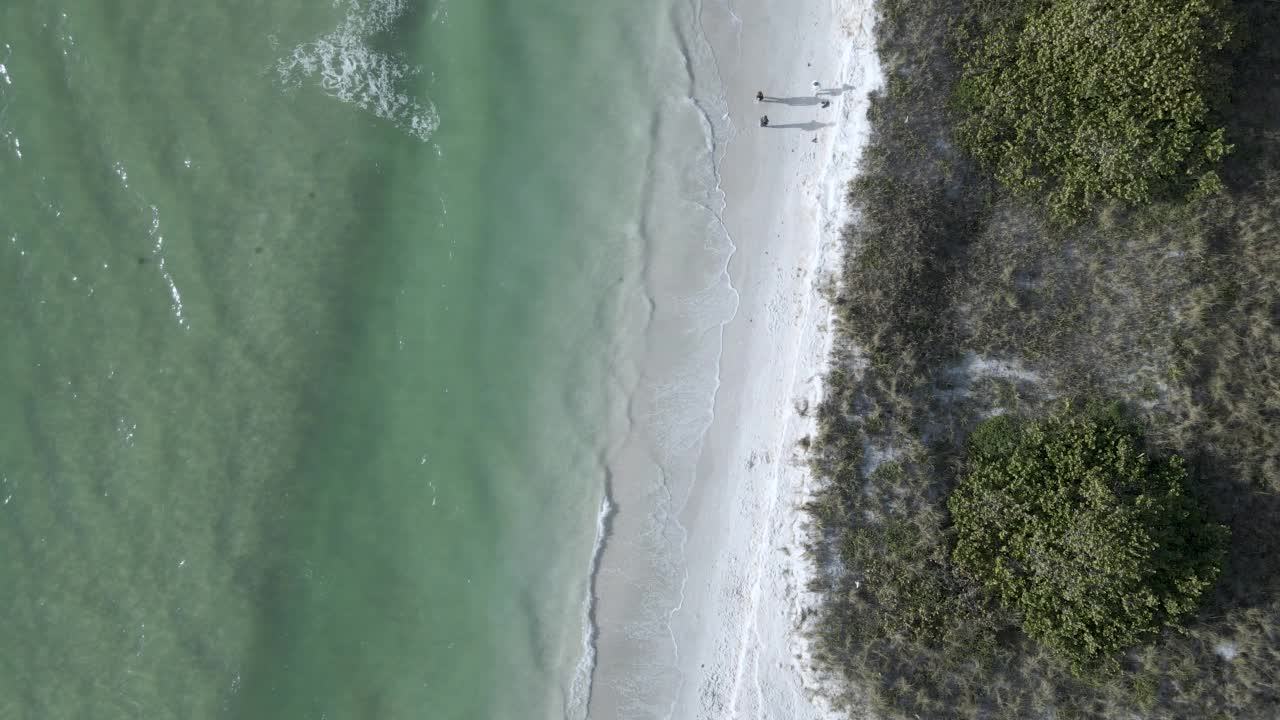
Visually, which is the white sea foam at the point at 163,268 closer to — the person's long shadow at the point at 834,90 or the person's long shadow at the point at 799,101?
the person's long shadow at the point at 799,101

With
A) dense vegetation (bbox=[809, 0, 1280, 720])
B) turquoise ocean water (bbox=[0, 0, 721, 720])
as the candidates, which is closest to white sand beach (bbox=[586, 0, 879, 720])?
dense vegetation (bbox=[809, 0, 1280, 720])

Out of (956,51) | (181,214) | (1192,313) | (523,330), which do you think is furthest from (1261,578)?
(181,214)

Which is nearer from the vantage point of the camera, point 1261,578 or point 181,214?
point 1261,578

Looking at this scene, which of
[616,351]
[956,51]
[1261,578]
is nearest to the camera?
[1261,578]

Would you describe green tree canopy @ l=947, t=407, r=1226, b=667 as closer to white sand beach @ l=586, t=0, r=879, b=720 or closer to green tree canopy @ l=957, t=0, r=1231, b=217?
white sand beach @ l=586, t=0, r=879, b=720

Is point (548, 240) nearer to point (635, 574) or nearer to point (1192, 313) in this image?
point (635, 574)

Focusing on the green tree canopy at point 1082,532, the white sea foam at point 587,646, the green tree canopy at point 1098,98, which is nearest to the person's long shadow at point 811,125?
the green tree canopy at point 1098,98

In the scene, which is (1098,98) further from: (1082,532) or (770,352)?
(1082,532)
